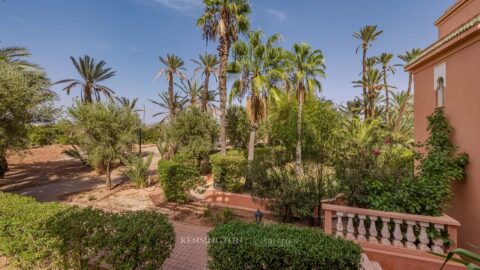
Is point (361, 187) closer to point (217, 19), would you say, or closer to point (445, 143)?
point (445, 143)

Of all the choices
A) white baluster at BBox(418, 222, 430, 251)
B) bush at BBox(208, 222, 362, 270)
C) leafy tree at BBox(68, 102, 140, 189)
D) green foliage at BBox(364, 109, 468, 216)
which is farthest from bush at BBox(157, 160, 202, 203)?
white baluster at BBox(418, 222, 430, 251)

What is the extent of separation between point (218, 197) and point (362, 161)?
Result: 5.99 metres

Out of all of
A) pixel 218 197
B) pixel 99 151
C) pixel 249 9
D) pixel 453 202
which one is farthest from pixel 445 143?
pixel 99 151

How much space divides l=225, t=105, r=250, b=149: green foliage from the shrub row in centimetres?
1498

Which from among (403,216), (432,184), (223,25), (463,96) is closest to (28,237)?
(403,216)

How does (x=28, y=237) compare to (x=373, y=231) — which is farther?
(x=373, y=231)

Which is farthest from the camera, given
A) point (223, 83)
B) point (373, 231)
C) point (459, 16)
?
point (223, 83)

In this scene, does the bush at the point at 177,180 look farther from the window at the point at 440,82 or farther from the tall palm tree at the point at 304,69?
the window at the point at 440,82

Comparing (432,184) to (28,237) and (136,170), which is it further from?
(136,170)

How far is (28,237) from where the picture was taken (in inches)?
165

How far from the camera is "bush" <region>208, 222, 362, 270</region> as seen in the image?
10.2ft

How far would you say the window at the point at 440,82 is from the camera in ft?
20.3

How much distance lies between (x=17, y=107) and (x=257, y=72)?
32.2 feet

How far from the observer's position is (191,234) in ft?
21.4
